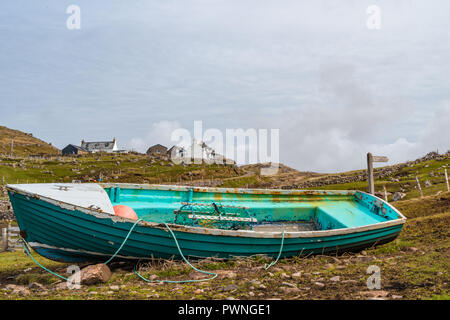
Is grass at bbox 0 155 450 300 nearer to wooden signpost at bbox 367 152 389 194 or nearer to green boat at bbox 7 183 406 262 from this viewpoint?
green boat at bbox 7 183 406 262

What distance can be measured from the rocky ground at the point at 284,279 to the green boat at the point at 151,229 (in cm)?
40

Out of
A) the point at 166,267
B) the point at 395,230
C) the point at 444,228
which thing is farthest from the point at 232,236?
the point at 444,228

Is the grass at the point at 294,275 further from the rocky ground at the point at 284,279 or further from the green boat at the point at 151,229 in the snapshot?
Answer: the green boat at the point at 151,229

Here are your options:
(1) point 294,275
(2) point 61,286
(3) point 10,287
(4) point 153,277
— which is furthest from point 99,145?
(1) point 294,275

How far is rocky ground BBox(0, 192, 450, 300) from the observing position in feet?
21.9

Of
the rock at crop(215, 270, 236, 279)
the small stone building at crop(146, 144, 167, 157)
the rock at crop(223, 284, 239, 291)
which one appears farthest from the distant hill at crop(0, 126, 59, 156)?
the rock at crop(223, 284, 239, 291)

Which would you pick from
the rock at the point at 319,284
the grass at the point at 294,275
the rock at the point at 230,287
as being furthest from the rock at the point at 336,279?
the rock at the point at 230,287

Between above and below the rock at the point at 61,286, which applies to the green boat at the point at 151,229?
above

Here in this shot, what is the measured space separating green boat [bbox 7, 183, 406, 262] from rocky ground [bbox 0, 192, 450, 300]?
1.31ft

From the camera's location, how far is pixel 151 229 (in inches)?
331

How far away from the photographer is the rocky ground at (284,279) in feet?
21.9
